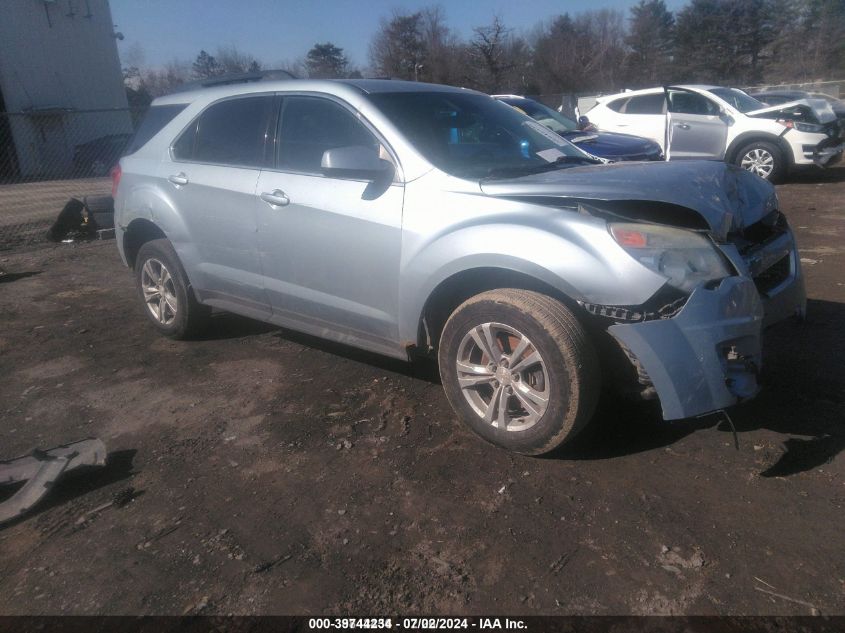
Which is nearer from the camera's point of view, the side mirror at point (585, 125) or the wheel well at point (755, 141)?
the side mirror at point (585, 125)

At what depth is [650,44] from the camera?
175 feet

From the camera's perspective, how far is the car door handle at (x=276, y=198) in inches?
157

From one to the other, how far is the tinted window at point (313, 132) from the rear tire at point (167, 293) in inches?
52.5

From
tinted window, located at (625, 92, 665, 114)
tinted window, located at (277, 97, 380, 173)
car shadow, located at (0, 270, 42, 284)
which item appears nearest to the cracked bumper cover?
tinted window, located at (277, 97, 380, 173)

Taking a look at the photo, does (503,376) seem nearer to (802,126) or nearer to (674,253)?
(674,253)

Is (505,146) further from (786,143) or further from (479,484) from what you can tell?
(786,143)

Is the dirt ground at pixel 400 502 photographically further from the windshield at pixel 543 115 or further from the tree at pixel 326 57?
the tree at pixel 326 57

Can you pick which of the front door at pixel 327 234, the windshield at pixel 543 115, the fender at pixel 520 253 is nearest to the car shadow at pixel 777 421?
the fender at pixel 520 253

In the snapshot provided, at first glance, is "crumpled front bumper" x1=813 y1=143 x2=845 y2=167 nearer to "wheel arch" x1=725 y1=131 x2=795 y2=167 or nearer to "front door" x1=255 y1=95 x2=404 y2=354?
"wheel arch" x1=725 y1=131 x2=795 y2=167

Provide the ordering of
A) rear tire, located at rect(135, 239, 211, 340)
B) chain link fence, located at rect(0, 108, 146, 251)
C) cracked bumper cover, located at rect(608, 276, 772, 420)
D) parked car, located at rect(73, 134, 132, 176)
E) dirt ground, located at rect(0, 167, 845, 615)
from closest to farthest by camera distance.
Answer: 1. dirt ground, located at rect(0, 167, 845, 615)
2. cracked bumper cover, located at rect(608, 276, 772, 420)
3. rear tire, located at rect(135, 239, 211, 340)
4. chain link fence, located at rect(0, 108, 146, 251)
5. parked car, located at rect(73, 134, 132, 176)

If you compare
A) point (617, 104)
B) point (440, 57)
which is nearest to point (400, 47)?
point (440, 57)

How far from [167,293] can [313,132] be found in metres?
Result: 1.88

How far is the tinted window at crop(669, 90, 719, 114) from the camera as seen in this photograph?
12250mm

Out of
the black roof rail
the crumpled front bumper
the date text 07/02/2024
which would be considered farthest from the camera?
the crumpled front bumper
